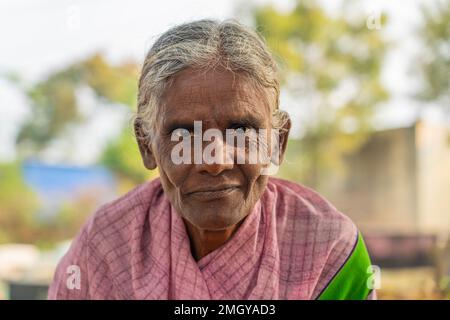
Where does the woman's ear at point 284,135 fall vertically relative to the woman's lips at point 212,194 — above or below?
above

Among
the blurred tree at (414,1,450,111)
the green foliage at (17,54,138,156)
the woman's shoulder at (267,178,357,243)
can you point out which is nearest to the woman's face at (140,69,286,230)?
the woman's shoulder at (267,178,357,243)

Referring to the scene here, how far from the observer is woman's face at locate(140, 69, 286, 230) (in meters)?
1.56

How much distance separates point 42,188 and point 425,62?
25.0 ft

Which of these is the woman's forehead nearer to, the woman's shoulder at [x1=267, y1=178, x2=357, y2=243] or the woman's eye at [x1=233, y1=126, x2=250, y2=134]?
the woman's eye at [x1=233, y1=126, x2=250, y2=134]

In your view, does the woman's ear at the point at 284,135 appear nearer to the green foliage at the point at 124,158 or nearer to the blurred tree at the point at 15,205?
the green foliage at the point at 124,158

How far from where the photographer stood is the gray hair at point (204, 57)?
5.31 feet

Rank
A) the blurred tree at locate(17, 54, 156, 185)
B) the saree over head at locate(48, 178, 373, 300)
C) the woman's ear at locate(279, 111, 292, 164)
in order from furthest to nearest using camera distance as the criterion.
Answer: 1. the blurred tree at locate(17, 54, 156, 185)
2. the woman's ear at locate(279, 111, 292, 164)
3. the saree over head at locate(48, 178, 373, 300)

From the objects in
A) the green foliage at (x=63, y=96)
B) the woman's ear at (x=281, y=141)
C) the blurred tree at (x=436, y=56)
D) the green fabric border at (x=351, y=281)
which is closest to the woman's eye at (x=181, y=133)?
the woman's ear at (x=281, y=141)

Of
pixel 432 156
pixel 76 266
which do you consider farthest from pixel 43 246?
pixel 76 266

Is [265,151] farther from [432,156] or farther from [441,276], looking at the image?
[432,156]

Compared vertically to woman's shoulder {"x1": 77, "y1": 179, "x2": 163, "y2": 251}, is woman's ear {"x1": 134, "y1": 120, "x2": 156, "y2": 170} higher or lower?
higher

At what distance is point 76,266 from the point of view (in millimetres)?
1972

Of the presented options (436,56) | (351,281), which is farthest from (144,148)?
(436,56)

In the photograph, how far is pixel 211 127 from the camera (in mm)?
1565
